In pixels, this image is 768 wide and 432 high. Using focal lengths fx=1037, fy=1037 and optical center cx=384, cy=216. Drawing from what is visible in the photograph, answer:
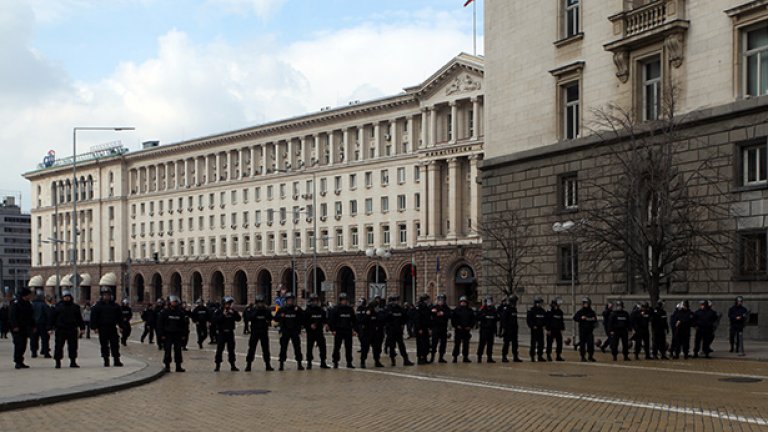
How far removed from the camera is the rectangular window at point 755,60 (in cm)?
3475

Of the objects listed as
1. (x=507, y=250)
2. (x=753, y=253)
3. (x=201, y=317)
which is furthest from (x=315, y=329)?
(x=507, y=250)

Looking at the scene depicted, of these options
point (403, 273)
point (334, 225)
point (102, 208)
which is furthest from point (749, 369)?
point (102, 208)

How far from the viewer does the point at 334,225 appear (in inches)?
4045

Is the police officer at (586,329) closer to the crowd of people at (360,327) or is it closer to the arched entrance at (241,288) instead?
the crowd of people at (360,327)

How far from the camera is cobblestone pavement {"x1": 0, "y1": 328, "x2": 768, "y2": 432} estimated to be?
47.9 ft

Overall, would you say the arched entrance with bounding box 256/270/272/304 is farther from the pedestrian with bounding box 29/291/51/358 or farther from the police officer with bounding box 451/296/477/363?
the police officer with bounding box 451/296/477/363

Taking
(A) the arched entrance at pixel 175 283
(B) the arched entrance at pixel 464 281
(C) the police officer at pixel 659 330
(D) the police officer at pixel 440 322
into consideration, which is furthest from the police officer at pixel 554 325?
(A) the arched entrance at pixel 175 283

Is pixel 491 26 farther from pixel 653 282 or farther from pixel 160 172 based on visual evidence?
pixel 160 172

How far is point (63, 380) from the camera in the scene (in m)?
21.3

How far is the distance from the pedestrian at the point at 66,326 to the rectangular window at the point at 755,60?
22998mm

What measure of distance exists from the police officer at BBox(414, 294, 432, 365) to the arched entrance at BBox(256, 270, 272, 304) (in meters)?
82.8

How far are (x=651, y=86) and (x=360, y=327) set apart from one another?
56.7 ft

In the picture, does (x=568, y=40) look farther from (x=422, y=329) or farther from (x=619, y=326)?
(x=422, y=329)

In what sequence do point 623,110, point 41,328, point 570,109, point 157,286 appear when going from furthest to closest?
point 157,286 → point 570,109 → point 623,110 → point 41,328
